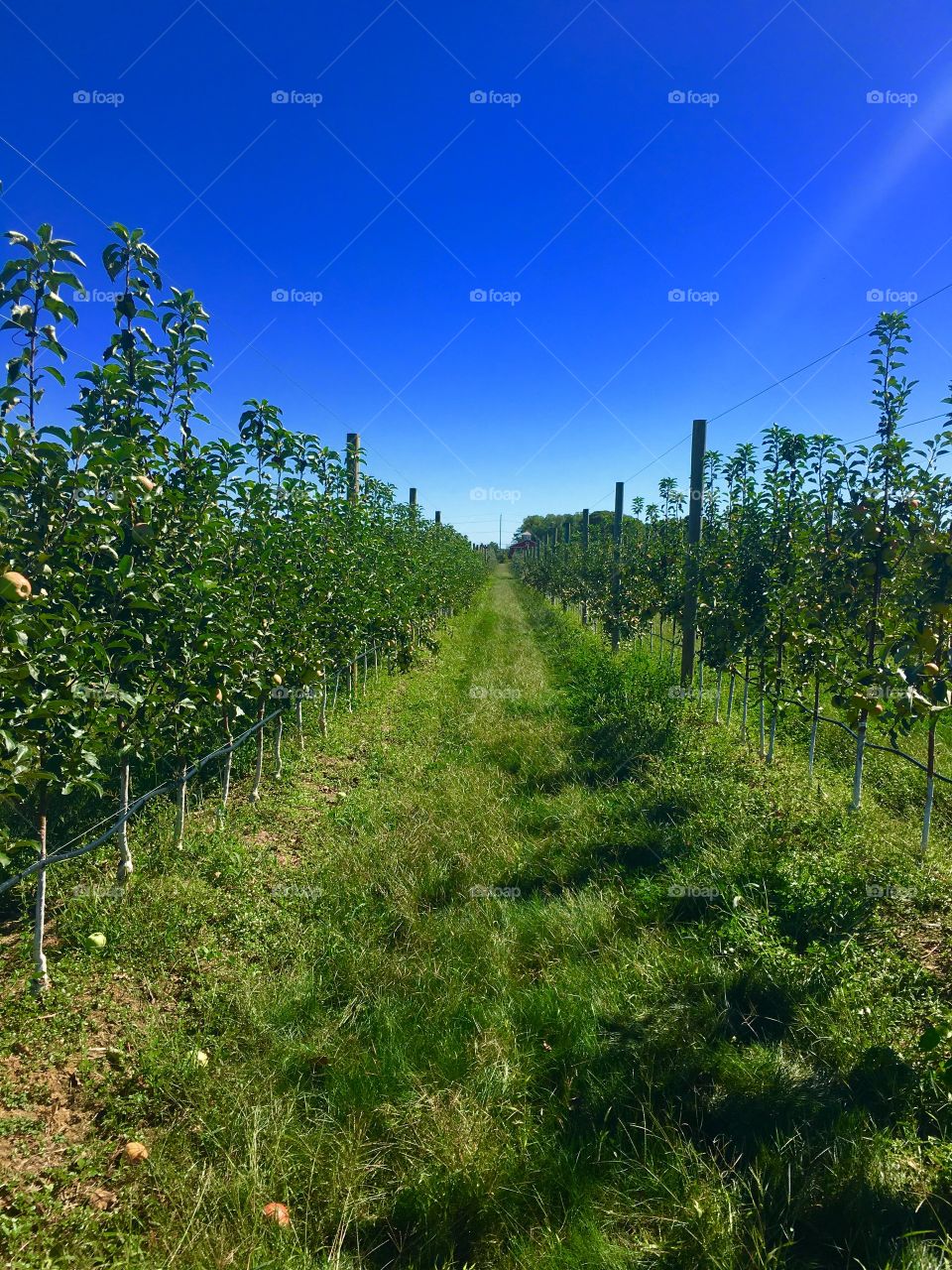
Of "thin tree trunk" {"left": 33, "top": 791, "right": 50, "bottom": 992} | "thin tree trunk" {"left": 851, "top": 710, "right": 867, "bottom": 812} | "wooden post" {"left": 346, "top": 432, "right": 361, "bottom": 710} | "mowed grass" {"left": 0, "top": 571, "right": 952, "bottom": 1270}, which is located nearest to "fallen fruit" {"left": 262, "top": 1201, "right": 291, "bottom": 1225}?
"mowed grass" {"left": 0, "top": 571, "right": 952, "bottom": 1270}

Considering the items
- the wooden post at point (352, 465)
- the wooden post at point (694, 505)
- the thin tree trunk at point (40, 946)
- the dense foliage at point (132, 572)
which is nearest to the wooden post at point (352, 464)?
the wooden post at point (352, 465)

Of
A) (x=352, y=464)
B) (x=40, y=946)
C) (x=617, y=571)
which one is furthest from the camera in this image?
(x=617, y=571)

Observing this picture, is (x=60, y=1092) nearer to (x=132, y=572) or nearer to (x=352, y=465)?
(x=132, y=572)

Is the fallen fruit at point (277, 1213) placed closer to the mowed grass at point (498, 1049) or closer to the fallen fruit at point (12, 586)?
the mowed grass at point (498, 1049)

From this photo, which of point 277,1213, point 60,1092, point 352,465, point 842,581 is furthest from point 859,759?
point 352,465

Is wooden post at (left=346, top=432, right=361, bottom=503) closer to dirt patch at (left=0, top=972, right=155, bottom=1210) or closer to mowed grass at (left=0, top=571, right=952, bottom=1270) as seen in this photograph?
mowed grass at (left=0, top=571, right=952, bottom=1270)

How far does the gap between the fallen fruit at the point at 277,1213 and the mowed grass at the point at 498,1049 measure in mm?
26

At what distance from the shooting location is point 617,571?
1354 cm

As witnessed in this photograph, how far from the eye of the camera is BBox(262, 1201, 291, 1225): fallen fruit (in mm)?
2281

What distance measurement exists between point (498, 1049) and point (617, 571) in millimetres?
11379

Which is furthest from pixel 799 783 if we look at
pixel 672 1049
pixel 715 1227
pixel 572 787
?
pixel 715 1227

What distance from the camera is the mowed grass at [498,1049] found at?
2.27 m

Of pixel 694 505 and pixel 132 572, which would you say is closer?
pixel 132 572

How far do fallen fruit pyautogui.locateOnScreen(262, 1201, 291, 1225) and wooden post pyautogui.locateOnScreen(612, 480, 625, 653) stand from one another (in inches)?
466
